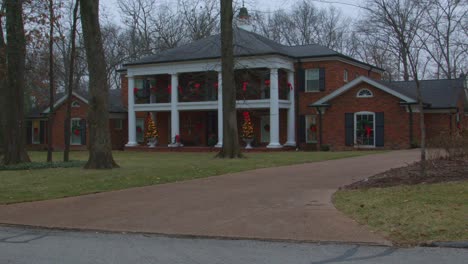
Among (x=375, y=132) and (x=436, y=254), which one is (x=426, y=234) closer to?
(x=436, y=254)

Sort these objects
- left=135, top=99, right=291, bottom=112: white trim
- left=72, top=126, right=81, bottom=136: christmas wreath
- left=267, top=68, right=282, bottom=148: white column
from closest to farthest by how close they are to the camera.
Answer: left=267, top=68, right=282, bottom=148: white column, left=135, top=99, right=291, bottom=112: white trim, left=72, top=126, right=81, bottom=136: christmas wreath

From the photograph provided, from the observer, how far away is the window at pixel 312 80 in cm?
3369

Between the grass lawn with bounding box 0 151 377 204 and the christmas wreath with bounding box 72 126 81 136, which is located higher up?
the christmas wreath with bounding box 72 126 81 136

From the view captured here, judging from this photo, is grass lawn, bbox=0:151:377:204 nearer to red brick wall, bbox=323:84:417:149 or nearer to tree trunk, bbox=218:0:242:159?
tree trunk, bbox=218:0:242:159

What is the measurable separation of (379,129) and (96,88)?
56.8 ft

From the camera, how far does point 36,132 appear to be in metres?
43.6

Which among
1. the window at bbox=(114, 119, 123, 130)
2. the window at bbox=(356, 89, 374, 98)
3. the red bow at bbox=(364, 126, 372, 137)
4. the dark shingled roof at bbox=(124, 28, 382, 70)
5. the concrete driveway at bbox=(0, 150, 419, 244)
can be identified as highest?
the dark shingled roof at bbox=(124, 28, 382, 70)

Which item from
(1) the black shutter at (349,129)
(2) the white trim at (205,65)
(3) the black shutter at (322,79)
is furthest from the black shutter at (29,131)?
(1) the black shutter at (349,129)

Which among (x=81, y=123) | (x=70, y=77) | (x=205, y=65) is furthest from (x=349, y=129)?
(x=81, y=123)

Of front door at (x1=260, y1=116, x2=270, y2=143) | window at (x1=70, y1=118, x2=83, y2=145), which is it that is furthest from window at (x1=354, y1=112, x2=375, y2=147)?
window at (x1=70, y1=118, x2=83, y2=145)

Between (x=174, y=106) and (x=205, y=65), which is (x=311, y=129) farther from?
(x=174, y=106)

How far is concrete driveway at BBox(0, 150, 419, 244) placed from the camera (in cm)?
857

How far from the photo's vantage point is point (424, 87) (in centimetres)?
3247

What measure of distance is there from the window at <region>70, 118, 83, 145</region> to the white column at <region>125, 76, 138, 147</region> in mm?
4655
